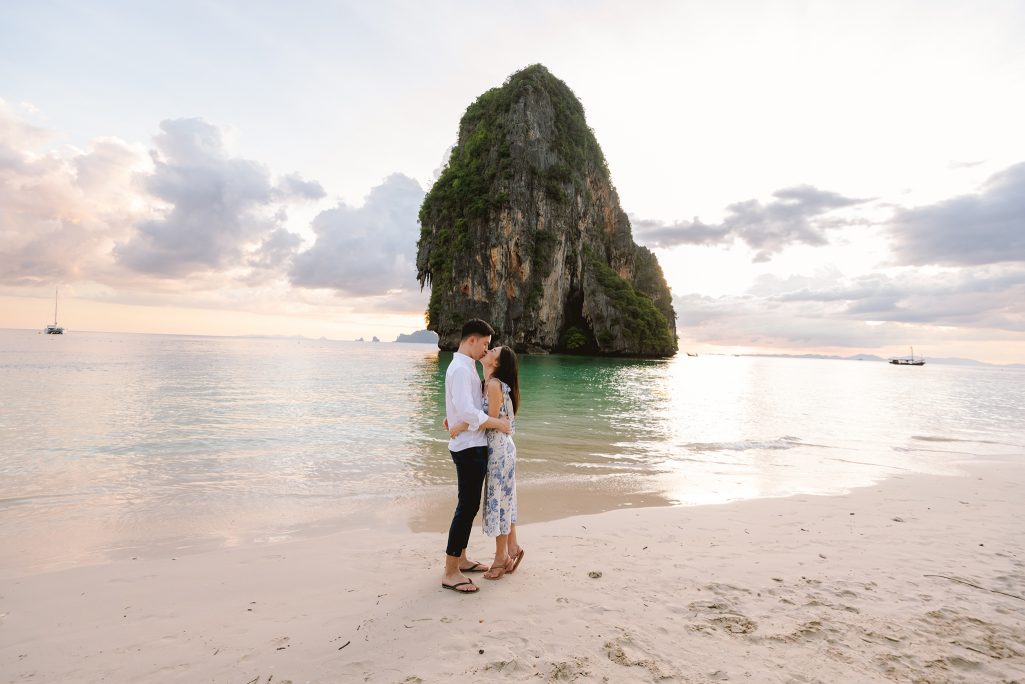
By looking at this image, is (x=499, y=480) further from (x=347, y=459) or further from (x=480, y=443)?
(x=347, y=459)

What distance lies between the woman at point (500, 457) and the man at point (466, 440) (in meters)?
0.06

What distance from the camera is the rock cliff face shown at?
53.7 meters

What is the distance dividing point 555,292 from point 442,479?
49129 millimetres

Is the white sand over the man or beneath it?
beneath

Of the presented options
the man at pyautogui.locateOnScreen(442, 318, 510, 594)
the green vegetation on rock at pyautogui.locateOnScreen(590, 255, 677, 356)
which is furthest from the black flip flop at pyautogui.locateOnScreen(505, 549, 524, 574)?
the green vegetation on rock at pyautogui.locateOnScreen(590, 255, 677, 356)

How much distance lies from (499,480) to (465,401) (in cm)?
71

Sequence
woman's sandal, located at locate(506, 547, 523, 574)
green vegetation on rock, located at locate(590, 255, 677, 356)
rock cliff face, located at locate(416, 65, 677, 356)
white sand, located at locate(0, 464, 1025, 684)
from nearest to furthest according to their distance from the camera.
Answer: white sand, located at locate(0, 464, 1025, 684) < woman's sandal, located at locate(506, 547, 523, 574) < rock cliff face, located at locate(416, 65, 677, 356) < green vegetation on rock, located at locate(590, 255, 677, 356)

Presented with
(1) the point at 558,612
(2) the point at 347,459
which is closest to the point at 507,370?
(1) the point at 558,612

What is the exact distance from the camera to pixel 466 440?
355 cm

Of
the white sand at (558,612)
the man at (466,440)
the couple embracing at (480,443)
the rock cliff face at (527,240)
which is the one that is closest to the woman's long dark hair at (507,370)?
the couple embracing at (480,443)

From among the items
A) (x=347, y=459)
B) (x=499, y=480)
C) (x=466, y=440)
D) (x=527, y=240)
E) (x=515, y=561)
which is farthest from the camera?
(x=527, y=240)

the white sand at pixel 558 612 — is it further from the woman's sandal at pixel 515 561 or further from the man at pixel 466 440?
the man at pixel 466 440

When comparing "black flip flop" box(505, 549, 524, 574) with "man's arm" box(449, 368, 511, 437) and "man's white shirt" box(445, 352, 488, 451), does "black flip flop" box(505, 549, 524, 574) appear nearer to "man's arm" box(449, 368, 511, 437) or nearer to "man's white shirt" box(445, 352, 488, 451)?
"man's white shirt" box(445, 352, 488, 451)

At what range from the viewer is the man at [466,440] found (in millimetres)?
3445
